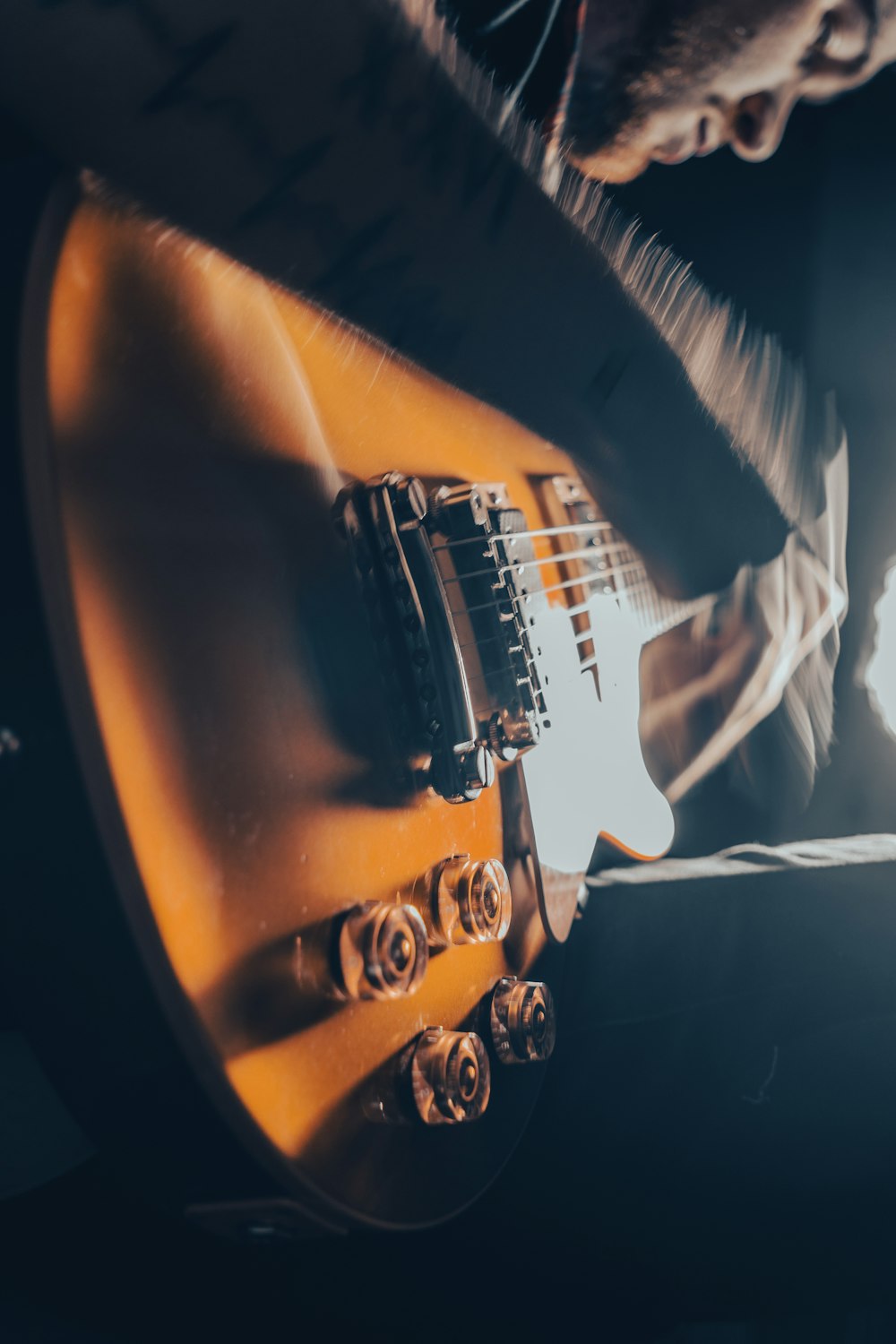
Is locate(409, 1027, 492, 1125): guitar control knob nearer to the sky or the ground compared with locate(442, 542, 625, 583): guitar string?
nearer to the ground

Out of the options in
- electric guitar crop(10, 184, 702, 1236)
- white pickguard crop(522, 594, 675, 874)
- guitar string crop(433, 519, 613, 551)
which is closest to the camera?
electric guitar crop(10, 184, 702, 1236)

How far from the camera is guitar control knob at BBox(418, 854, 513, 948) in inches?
20.1

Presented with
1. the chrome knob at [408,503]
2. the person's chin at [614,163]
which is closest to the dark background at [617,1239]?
the person's chin at [614,163]

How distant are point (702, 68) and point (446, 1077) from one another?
683mm

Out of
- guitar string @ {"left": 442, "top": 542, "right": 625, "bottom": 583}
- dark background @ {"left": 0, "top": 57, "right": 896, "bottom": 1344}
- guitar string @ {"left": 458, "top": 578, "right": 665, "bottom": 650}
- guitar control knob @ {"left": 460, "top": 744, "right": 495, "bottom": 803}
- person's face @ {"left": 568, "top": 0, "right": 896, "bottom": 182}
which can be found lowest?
dark background @ {"left": 0, "top": 57, "right": 896, "bottom": 1344}

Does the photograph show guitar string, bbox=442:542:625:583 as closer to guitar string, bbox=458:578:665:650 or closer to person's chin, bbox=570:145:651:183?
guitar string, bbox=458:578:665:650

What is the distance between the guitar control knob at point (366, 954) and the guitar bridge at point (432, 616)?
10cm

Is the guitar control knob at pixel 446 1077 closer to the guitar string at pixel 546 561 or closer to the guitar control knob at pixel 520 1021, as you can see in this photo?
the guitar control knob at pixel 520 1021

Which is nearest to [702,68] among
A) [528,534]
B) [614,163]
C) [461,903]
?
[614,163]

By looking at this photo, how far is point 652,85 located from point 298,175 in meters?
0.31

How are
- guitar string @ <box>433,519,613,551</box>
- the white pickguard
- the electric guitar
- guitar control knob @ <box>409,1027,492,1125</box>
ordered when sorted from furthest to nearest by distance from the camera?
the white pickguard < guitar string @ <box>433,519,613,551</box> < guitar control knob @ <box>409,1027,492,1125</box> < the electric guitar

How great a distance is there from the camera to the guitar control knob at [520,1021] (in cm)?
56

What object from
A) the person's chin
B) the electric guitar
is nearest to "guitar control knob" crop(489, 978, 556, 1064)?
the electric guitar

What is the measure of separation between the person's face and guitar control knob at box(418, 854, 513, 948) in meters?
0.50
